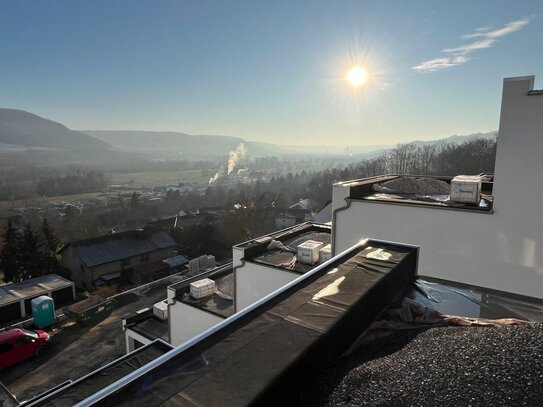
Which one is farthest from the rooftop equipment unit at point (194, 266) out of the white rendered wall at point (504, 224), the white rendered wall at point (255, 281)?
the white rendered wall at point (504, 224)

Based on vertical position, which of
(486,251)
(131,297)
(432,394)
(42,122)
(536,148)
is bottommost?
(131,297)

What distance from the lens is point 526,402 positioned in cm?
161

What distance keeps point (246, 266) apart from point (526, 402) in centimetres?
757

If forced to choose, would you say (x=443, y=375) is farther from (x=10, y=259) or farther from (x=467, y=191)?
(x=10, y=259)

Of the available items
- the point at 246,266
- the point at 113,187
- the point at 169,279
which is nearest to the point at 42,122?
the point at 113,187

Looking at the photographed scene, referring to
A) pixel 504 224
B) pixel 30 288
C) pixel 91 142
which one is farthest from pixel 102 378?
pixel 91 142

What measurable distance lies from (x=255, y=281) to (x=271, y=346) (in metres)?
6.76

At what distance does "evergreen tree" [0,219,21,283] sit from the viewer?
67.5 feet

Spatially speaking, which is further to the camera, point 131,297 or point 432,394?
point 131,297

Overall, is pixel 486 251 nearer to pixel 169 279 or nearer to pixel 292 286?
pixel 292 286

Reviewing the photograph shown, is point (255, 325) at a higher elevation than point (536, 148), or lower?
lower

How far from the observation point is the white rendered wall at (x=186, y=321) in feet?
28.5

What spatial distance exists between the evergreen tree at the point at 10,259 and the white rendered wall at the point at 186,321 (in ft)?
57.5

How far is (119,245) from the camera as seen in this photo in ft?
78.7
